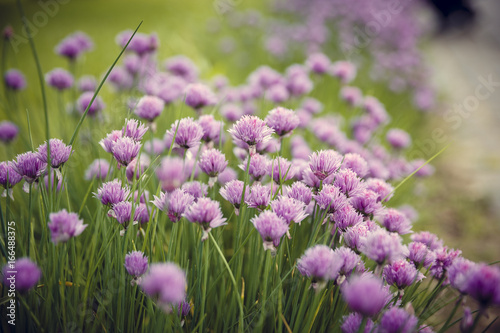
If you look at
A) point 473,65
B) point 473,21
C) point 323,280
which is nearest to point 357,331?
point 323,280

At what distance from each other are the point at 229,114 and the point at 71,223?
1.38 metres

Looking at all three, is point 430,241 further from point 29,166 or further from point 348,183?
point 29,166

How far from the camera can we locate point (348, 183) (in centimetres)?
111

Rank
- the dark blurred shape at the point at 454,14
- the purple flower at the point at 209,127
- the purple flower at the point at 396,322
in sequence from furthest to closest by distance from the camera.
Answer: the dark blurred shape at the point at 454,14 → the purple flower at the point at 209,127 → the purple flower at the point at 396,322

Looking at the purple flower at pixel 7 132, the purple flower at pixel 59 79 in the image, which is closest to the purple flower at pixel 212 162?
the purple flower at pixel 7 132

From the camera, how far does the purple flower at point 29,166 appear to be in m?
1.01

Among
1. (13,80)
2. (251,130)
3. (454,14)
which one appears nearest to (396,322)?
(251,130)

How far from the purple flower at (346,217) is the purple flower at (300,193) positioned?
0.33 ft

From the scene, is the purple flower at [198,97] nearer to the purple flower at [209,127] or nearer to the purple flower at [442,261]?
the purple flower at [209,127]

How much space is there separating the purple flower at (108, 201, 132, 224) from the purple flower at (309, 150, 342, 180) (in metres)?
0.61

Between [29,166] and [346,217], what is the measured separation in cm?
100

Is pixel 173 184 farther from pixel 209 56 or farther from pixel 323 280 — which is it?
pixel 209 56

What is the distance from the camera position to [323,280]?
34.0 inches

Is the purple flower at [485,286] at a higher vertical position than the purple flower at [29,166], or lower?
lower
